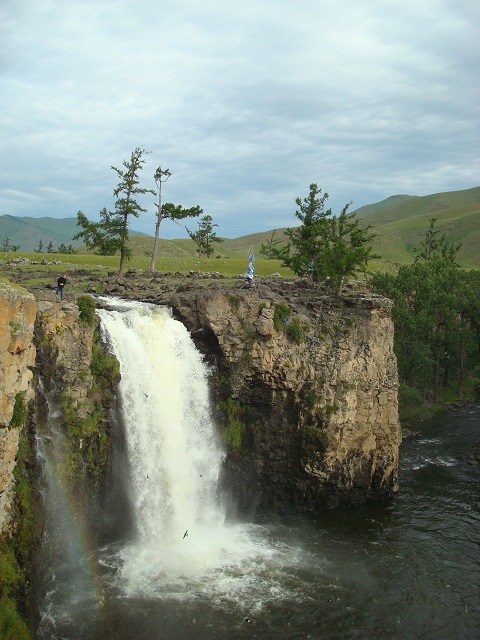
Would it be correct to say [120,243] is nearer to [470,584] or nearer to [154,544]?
[154,544]

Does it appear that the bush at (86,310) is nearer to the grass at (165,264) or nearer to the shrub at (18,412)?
the shrub at (18,412)

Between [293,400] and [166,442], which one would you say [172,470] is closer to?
[166,442]

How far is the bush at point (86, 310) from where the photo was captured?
24.1 m

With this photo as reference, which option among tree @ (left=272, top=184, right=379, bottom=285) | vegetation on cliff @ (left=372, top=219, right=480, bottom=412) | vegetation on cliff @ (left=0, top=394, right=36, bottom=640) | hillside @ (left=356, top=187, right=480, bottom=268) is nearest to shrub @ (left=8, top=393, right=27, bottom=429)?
vegetation on cliff @ (left=0, top=394, right=36, bottom=640)

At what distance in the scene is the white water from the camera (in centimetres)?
2244

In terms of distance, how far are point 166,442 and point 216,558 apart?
231 inches

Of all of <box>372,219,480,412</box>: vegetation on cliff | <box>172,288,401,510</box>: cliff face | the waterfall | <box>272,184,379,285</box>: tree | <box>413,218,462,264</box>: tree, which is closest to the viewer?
the waterfall

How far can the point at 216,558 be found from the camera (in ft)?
77.2

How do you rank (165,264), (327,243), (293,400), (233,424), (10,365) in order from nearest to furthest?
(10,365), (233,424), (293,400), (327,243), (165,264)

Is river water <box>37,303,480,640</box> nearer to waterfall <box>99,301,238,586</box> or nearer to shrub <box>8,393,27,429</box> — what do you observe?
→ waterfall <box>99,301,238,586</box>

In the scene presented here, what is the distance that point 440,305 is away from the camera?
187 feet

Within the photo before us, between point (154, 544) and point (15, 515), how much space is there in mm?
7546

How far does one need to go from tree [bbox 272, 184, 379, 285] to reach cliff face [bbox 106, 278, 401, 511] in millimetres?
14887

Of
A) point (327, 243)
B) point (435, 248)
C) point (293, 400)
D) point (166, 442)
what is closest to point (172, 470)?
point (166, 442)
